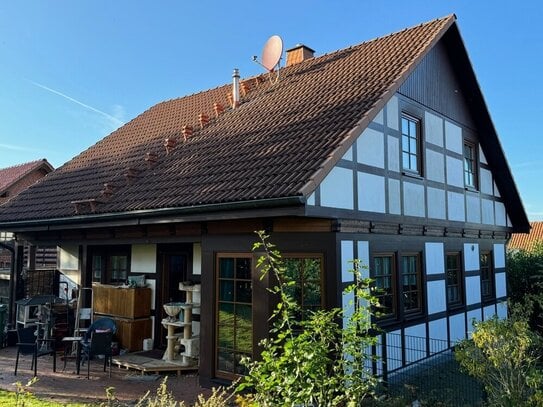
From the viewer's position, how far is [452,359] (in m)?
9.11

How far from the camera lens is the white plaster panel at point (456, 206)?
10.2 m

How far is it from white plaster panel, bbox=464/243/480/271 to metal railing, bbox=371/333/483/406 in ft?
7.82

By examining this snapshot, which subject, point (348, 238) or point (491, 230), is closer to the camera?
point (348, 238)

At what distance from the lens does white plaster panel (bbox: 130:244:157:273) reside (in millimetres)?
10117

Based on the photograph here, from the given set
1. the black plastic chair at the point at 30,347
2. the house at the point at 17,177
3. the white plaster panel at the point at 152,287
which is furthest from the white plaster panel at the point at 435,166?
the house at the point at 17,177

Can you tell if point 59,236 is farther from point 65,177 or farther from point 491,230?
point 491,230

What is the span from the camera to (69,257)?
12.2 m

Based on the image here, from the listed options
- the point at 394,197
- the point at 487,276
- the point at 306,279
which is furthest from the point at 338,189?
the point at 487,276

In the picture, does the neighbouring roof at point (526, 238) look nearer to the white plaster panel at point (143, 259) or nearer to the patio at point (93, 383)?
the white plaster panel at point (143, 259)

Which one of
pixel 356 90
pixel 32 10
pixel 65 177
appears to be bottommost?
pixel 65 177

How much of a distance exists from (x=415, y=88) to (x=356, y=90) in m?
1.65

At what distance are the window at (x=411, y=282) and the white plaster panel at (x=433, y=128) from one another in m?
2.45

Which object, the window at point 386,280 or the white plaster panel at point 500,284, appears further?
the white plaster panel at point 500,284

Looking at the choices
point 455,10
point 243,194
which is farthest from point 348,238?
point 455,10
